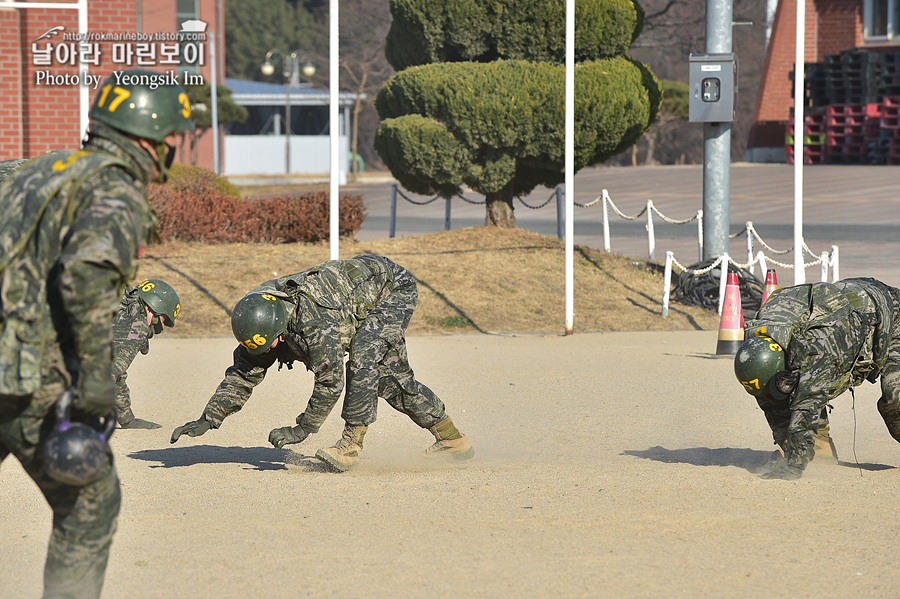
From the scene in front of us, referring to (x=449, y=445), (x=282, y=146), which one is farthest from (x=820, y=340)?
(x=282, y=146)

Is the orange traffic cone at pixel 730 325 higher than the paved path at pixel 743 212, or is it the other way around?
the paved path at pixel 743 212

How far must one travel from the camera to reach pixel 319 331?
610cm

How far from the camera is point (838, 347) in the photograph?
6109mm

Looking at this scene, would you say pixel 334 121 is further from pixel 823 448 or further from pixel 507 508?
pixel 507 508

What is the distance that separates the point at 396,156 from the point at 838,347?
10347mm

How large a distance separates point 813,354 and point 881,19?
3732 cm

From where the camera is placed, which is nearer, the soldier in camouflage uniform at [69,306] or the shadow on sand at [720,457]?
the soldier in camouflage uniform at [69,306]

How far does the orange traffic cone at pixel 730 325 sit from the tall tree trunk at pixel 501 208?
584 cm

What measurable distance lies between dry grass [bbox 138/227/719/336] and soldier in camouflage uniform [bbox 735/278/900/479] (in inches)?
270

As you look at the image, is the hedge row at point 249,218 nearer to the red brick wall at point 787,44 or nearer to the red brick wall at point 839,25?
the red brick wall at point 787,44

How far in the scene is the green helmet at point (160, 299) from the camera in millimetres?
7926

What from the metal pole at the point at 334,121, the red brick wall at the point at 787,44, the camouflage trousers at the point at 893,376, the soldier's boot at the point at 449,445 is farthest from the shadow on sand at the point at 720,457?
the red brick wall at the point at 787,44

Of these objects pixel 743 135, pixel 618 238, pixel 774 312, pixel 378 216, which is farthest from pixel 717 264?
pixel 743 135

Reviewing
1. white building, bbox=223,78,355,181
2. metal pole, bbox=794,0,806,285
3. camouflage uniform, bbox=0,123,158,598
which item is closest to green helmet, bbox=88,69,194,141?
camouflage uniform, bbox=0,123,158,598
